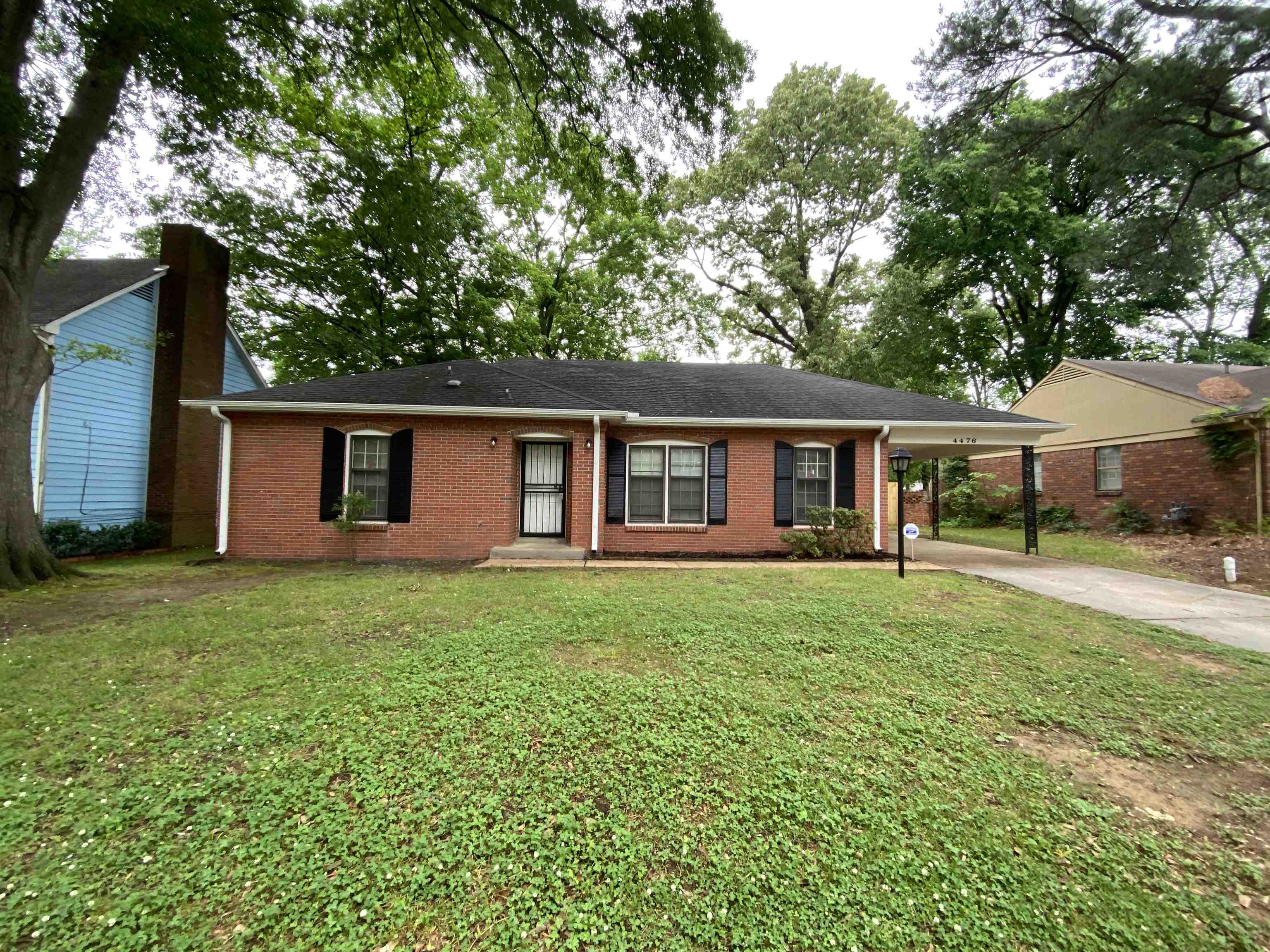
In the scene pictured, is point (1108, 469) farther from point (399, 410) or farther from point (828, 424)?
point (399, 410)

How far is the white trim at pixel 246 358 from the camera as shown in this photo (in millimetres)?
12423

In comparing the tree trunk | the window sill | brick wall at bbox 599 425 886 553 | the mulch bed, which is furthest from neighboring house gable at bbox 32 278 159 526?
the mulch bed

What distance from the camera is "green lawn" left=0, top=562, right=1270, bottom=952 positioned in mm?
1757

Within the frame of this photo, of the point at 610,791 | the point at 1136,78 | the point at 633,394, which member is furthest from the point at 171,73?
the point at 1136,78

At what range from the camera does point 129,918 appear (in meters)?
1.69

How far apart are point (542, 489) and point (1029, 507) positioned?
10078 mm

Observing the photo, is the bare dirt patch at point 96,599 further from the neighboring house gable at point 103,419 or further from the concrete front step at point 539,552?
the neighboring house gable at point 103,419

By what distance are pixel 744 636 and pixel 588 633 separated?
58.6 inches

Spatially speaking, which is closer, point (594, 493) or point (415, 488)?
point (415, 488)

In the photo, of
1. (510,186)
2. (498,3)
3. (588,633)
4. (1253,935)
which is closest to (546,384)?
(498,3)

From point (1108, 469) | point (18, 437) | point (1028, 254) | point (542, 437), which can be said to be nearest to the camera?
point (18, 437)

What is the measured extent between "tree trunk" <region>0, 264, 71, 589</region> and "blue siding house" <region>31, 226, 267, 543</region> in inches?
67.9

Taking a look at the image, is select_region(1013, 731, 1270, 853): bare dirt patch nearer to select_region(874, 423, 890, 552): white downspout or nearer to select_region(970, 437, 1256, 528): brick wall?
select_region(874, 423, 890, 552): white downspout

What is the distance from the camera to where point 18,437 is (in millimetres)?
6605
